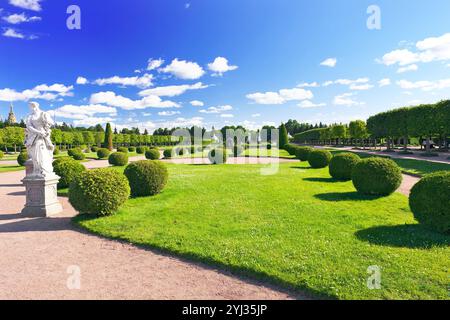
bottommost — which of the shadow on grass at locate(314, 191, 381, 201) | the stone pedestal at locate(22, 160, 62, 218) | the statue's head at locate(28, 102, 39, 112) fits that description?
the shadow on grass at locate(314, 191, 381, 201)

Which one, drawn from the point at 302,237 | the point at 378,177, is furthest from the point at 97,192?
the point at 378,177

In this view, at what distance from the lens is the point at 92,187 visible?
863 cm

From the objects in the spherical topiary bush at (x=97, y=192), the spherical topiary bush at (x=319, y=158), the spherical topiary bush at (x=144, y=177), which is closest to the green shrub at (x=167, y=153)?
the spherical topiary bush at (x=319, y=158)

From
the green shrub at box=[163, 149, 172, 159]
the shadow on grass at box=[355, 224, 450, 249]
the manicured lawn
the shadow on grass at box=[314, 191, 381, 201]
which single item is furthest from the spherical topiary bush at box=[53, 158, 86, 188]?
the green shrub at box=[163, 149, 172, 159]

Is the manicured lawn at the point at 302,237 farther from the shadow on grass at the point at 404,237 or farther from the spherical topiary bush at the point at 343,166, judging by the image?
the spherical topiary bush at the point at 343,166

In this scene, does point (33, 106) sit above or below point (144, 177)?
above

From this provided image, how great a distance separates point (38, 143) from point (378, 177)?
13213mm

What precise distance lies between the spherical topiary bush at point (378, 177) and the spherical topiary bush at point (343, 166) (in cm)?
375

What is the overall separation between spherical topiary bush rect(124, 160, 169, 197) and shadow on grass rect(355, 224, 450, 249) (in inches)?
337

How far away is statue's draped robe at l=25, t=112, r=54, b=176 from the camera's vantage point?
381 inches

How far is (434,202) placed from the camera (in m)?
6.90

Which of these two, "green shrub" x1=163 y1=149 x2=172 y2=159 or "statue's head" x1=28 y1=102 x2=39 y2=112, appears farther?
"green shrub" x1=163 y1=149 x2=172 y2=159

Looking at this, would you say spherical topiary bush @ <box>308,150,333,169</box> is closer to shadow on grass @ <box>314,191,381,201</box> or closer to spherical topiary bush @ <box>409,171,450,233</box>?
shadow on grass @ <box>314,191,381,201</box>

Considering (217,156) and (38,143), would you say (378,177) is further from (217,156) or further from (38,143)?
(217,156)
